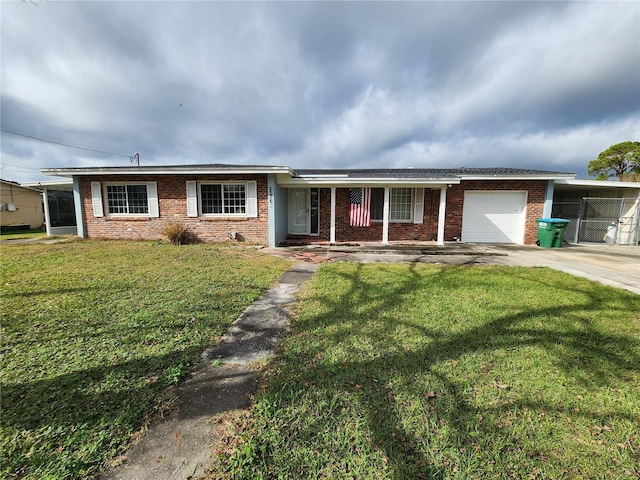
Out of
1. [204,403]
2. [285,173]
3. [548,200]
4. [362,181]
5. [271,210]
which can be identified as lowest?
[204,403]

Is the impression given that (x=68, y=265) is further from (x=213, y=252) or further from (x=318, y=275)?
(x=318, y=275)

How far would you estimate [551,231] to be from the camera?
1010 centimetres

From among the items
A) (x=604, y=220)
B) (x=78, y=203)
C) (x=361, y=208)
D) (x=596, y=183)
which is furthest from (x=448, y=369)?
(x=604, y=220)

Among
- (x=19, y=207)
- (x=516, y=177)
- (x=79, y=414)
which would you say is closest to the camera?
(x=79, y=414)

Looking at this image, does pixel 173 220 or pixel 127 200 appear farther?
pixel 127 200

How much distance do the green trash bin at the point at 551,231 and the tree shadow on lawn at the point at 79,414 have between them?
41.5 feet

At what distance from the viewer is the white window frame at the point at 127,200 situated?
10461 millimetres

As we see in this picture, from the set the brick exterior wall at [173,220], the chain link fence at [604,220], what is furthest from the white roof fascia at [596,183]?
the brick exterior wall at [173,220]

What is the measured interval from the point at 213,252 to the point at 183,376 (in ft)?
21.9

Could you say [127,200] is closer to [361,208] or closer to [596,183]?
[361,208]

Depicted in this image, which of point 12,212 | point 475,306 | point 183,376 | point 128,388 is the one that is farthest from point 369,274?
point 12,212

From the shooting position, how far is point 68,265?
6.57 meters

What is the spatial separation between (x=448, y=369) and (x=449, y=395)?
1.26ft

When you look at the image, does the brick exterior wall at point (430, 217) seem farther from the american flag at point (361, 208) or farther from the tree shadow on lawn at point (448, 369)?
the tree shadow on lawn at point (448, 369)
